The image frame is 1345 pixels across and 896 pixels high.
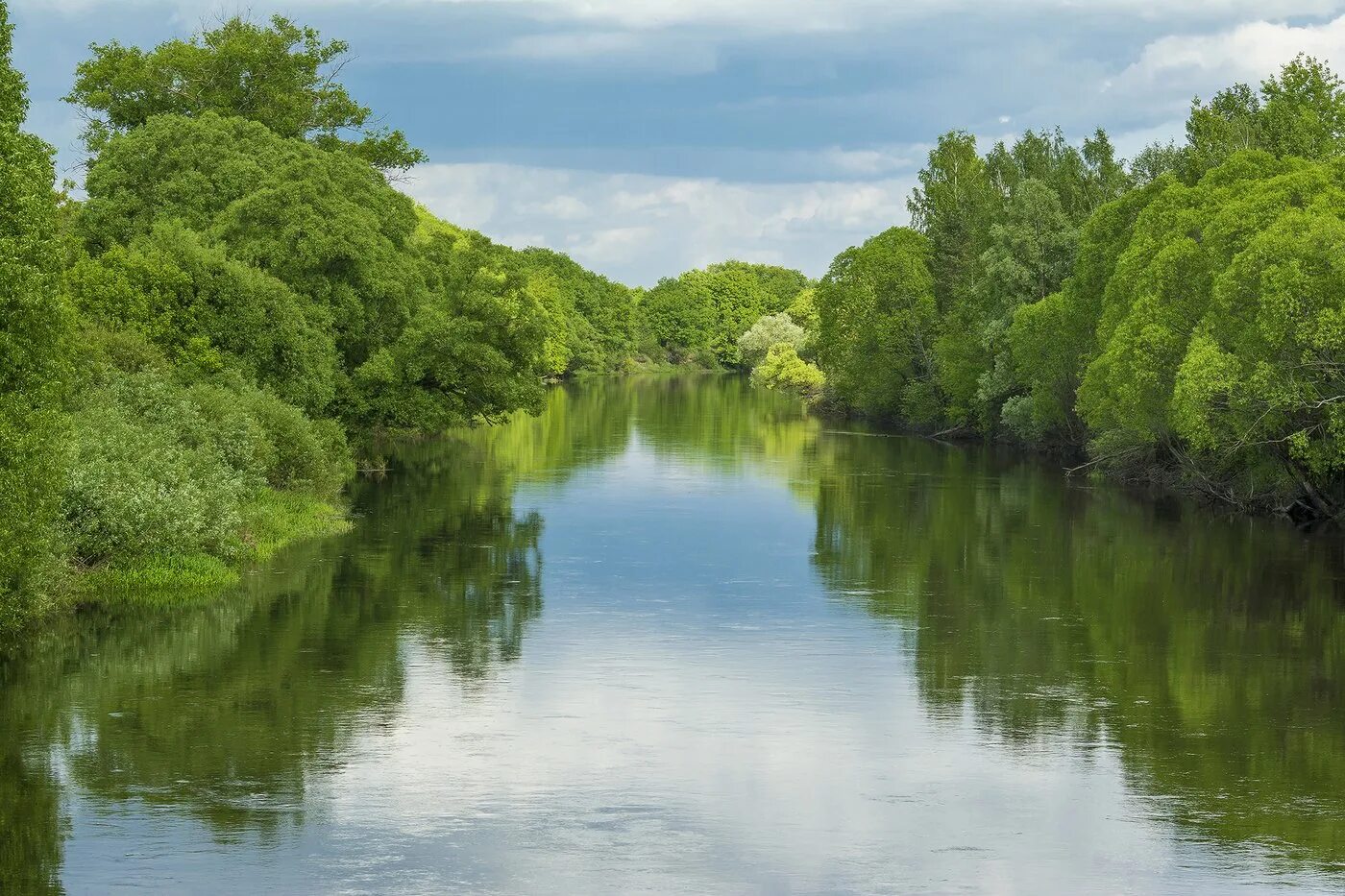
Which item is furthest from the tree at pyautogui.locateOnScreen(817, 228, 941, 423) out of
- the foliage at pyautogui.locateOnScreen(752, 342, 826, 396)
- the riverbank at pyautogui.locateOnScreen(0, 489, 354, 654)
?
the riverbank at pyautogui.locateOnScreen(0, 489, 354, 654)

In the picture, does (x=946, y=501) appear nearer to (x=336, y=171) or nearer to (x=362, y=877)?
(x=336, y=171)

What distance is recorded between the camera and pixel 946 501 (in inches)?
2061

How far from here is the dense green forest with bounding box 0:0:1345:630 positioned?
92.3 feet

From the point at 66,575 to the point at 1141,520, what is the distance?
105 feet

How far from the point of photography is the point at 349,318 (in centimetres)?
5597

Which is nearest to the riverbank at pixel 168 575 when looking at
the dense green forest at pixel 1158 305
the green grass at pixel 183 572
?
the green grass at pixel 183 572

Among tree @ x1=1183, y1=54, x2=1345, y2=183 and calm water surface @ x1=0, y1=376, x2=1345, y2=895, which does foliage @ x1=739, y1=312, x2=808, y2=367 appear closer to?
tree @ x1=1183, y1=54, x2=1345, y2=183

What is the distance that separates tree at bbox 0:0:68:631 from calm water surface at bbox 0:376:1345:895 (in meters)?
2.15

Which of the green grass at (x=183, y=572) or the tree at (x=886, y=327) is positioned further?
the tree at (x=886, y=327)

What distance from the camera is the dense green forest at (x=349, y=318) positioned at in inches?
1107

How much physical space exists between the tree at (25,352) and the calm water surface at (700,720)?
2153 mm

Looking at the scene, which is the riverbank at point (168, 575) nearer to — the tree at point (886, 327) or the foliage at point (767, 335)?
the tree at point (886, 327)

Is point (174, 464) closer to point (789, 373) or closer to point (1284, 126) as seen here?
point (1284, 126)

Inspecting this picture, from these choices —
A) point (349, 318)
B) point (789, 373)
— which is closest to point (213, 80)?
point (349, 318)
